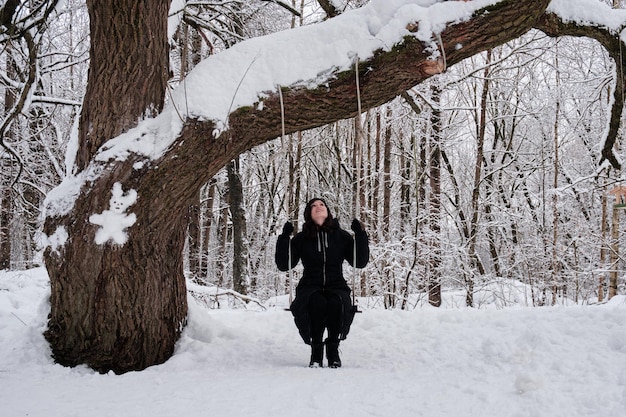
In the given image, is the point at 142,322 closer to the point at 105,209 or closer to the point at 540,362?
the point at 105,209

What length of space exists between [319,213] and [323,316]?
0.84 meters

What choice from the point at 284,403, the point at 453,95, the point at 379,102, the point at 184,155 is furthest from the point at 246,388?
the point at 453,95

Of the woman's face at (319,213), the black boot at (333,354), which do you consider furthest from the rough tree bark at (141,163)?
the black boot at (333,354)

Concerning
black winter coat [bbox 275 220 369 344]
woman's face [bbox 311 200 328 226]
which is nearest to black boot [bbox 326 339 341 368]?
black winter coat [bbox 275 220 369 344]

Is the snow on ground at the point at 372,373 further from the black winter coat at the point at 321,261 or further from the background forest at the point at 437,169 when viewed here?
the background forest at the point at 437,169

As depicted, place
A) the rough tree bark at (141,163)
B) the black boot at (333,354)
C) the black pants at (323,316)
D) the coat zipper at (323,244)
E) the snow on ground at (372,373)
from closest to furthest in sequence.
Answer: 1. the snow on ground at (372,373)
2. the rough tree bark at (141,163)
3. the black boot at (333,354)
4. the black pants at (323,316)
5. the coat zipper at (323,244)

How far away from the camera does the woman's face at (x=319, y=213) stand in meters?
4.09

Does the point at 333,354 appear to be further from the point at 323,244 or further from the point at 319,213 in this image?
the point at 319,213

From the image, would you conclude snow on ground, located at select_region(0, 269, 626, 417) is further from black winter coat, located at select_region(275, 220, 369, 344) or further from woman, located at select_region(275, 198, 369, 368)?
black winter coat, located at select_region(275, 220, 369, 344)

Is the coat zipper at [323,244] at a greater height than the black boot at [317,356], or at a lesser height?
greater

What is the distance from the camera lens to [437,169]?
12070 millimetres

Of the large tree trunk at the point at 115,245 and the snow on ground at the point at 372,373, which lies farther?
the large tree trunk at the point at 115,245

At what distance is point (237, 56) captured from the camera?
3766 mm

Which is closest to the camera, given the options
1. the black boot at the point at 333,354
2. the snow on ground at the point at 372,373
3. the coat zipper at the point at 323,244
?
the snow on ground at the point at 372,373
